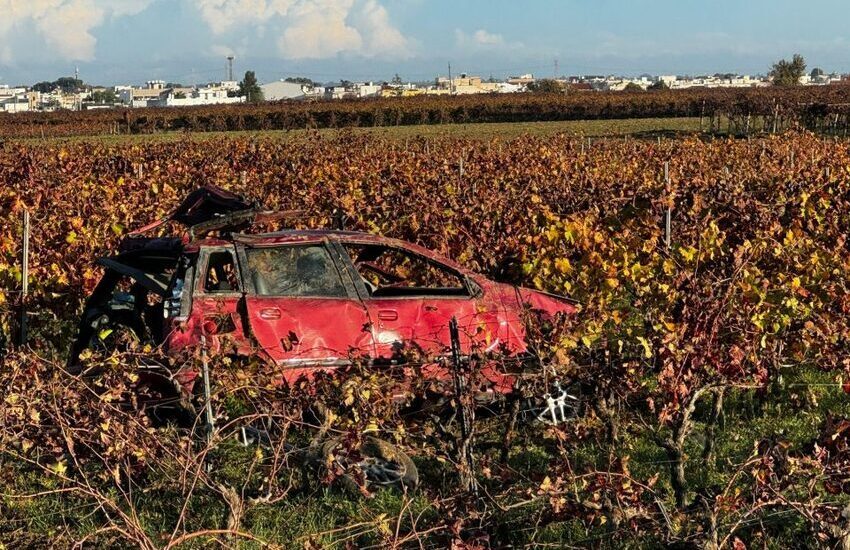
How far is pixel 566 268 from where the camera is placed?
9.39 meters

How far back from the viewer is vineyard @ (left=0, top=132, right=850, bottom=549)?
5.27 metres

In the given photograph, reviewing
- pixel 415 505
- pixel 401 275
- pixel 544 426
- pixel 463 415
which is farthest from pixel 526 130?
pixel 463 415

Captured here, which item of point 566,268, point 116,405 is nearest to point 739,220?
point 566,268

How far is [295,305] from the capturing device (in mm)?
7441

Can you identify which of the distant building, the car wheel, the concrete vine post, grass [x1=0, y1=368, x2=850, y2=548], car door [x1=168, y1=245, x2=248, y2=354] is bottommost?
grass [x1=0, y1=368, x2=850, y2=548]

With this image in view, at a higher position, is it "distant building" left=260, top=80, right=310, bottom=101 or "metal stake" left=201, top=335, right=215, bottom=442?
"distant building" left=260, top=80, right=310, bottom=101

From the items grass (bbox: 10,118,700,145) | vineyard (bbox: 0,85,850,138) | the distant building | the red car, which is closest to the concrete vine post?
the red car

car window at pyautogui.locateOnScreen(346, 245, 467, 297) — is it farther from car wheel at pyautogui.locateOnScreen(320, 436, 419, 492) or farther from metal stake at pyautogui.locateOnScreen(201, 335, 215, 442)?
metal stake at pyautogui.locateOnScreen(201, 335, 215, 442)

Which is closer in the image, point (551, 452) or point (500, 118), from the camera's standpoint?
point (551, 452)

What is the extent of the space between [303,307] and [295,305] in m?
0.06

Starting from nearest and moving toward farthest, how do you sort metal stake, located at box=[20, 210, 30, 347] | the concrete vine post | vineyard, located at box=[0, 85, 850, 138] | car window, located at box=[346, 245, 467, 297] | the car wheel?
1. the concrete vine post
2. the car wheel
3. car window, located at box=[346, 245, 467, 297]
4. metal stake, located at box=[20, 210, 30, 347]
5. vineyard, located at box=[0, 85, 850, 138]

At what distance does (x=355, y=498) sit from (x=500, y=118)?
71.8 meters

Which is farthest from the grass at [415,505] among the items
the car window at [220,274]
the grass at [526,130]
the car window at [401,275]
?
the grass at [526,130]

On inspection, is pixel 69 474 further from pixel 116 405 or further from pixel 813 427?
pixel 813 427
